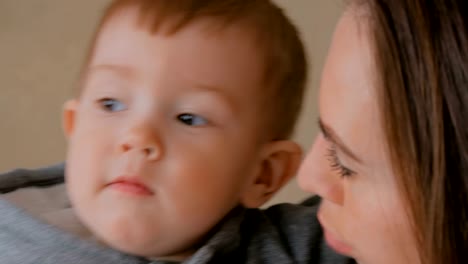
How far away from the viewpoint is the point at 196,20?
2.55 ft

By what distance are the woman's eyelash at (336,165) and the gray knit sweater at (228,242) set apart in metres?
0.18

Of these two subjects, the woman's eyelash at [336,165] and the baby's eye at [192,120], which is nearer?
the woman's eyelash at [336,165]

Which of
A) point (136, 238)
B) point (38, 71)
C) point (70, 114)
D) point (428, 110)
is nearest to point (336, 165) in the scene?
point (428, 110)

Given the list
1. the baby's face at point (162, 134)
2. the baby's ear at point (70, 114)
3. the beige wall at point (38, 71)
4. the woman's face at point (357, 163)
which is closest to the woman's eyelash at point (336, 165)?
the woman's face at point (357, 163)

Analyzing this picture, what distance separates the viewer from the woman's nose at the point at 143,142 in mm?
734

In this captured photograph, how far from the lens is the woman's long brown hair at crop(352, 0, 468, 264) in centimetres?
55

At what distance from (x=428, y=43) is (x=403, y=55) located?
24mm

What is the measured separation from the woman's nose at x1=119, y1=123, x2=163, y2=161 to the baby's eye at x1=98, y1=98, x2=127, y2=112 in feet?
0.14

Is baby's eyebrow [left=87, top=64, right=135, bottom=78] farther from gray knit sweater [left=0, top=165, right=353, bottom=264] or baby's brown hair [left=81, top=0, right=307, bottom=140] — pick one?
gray knit sweater [left=0, top=165, right=353, bottom=264]

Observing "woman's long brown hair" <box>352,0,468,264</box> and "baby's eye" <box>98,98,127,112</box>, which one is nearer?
"woman's long brown hair" <box>352,0,468,264</box>

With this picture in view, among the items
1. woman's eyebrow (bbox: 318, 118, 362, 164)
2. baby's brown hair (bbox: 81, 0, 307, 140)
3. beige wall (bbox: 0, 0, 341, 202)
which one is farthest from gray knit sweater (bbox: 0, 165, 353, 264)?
beige wall (bbox: 0, 0, 341, 202)

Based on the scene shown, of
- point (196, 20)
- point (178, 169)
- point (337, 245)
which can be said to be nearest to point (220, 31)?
point (196, 20)

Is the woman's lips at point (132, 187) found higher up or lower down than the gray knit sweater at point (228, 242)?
higher up

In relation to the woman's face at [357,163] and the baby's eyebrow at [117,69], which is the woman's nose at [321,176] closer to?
the woman's face at [357,163]
